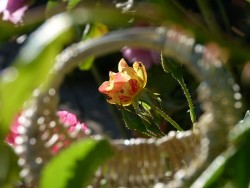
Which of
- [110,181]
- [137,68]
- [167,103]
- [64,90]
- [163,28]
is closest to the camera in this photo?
[163,28]

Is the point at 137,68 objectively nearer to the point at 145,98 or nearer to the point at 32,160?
the point at 145,98

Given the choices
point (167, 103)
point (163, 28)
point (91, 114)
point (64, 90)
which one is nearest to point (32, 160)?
point (163, 28)

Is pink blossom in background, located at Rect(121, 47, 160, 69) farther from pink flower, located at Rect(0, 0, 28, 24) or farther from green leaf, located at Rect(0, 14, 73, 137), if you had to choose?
green leaf, located at Rect(0, 14, 73, 137)

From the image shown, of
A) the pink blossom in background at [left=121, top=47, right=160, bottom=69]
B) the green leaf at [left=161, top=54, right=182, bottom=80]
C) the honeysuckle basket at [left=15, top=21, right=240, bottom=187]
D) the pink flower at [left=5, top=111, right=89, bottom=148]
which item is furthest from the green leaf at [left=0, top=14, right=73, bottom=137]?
the pink blossom in background at [left=121, top=47, right=160, bottom=69]

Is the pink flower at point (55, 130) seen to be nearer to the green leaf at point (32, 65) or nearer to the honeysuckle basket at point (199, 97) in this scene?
the honeysuckle basket at point (199, 97)

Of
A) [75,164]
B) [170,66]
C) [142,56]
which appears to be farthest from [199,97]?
[142,56]

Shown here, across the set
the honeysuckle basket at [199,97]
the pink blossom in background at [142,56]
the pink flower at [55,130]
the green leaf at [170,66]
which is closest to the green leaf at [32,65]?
the honeysuckle basket at [199,97]
